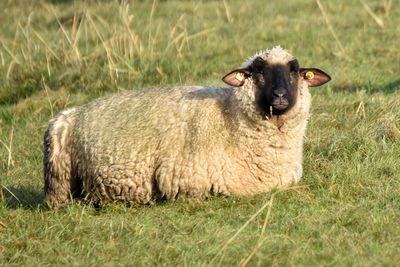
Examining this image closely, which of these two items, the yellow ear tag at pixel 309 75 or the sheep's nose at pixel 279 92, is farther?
the yellow ear tag at pixel 309 75

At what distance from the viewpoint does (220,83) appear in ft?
30.9

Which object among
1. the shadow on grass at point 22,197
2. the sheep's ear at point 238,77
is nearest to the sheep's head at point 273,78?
the sheep's ear at point 238,77

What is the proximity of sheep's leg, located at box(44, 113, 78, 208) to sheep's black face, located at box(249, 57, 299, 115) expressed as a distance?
5.19ft

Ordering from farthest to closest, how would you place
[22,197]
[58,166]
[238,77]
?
[22,197] < [58,166] < [238,77]

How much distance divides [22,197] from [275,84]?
229cm

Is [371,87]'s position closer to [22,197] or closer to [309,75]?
[309,75]

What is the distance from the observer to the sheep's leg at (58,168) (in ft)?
22.4

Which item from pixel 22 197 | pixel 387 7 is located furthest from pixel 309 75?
pixel 387 7

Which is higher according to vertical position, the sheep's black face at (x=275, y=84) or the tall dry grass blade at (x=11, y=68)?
the sheep's black face at (x=275, y=84)

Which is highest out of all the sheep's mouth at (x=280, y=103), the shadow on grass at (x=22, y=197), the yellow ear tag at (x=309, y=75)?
the yellow ear tag at (x=309, y=75)

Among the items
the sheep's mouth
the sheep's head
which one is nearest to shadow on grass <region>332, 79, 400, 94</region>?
the sheep's head

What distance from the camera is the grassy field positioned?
209 inches

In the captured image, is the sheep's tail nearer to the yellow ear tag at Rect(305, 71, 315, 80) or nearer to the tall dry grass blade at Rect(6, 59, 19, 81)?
the yellow ear tag at Rect(305, 71, 315, 80)

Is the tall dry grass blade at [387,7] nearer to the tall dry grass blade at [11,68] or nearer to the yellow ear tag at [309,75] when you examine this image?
the tall dry grass blade at [11,68]
